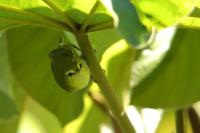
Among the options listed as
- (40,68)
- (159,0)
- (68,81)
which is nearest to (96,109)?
(40,68)

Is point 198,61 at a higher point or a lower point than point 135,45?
lower

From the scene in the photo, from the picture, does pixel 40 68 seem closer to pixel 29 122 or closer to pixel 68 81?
pixel 29 122

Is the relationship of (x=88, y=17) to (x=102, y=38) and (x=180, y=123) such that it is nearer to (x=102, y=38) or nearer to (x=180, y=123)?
(x=102, y=38)

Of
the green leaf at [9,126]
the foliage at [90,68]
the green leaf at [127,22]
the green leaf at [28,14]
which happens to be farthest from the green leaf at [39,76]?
the green leaf at [127,22]

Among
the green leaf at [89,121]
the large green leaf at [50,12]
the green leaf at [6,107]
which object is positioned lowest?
the green leaf at [89,121]

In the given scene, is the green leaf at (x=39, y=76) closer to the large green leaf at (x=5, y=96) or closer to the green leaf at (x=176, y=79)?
the large green leaf at (x=5, y=96)

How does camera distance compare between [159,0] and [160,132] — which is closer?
[159,0]
